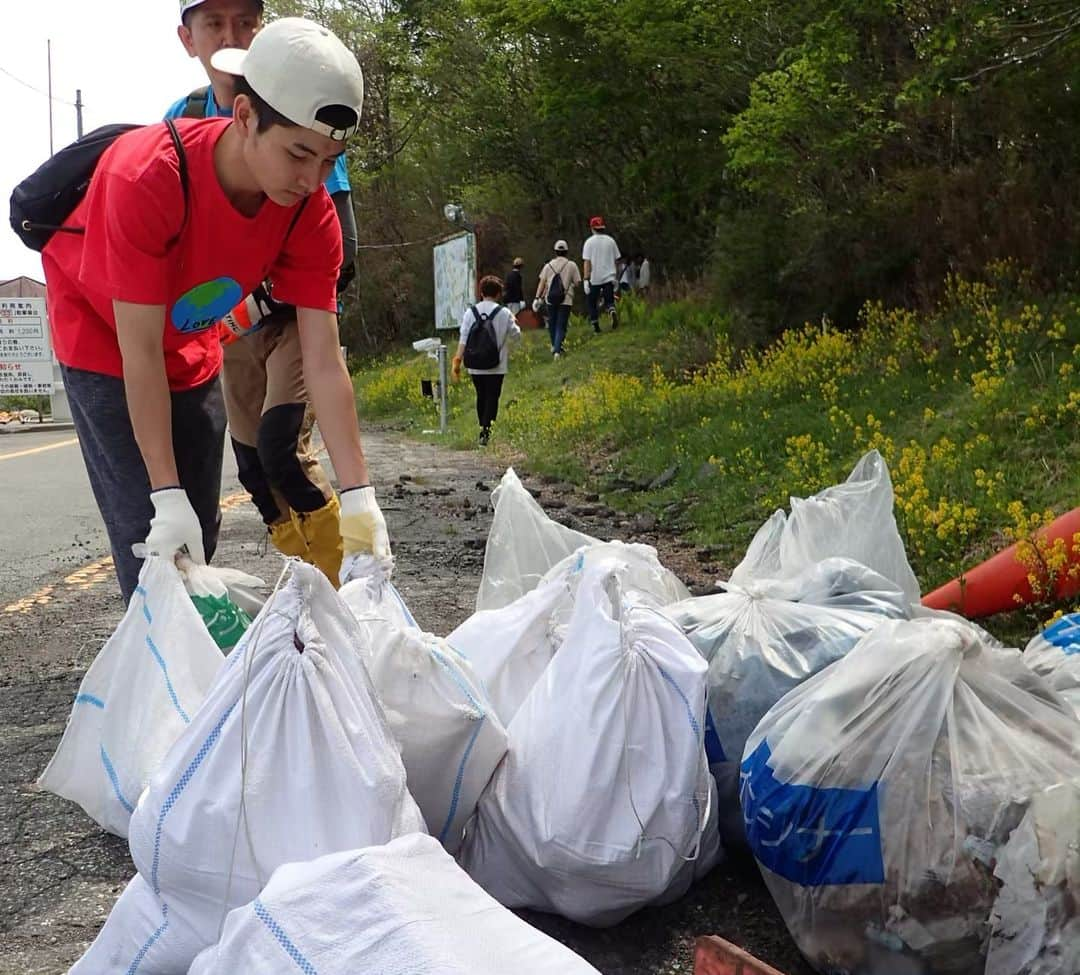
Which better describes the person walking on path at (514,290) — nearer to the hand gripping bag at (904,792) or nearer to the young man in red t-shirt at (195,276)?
the young man in red t-shirt at (195,276)

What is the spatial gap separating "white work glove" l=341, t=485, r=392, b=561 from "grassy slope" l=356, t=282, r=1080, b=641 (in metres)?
2.12

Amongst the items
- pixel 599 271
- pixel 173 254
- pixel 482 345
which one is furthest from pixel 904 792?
pixel 599 271

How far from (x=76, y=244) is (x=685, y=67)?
13.9 metres

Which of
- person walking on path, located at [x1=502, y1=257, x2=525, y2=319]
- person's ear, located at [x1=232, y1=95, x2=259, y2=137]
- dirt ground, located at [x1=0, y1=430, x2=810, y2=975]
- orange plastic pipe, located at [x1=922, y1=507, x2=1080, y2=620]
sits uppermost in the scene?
person's ear, located at [x1=232, y1=95, x2=259, y2=137]

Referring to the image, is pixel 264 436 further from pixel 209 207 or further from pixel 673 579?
pixel 673 579

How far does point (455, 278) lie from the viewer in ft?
52.0

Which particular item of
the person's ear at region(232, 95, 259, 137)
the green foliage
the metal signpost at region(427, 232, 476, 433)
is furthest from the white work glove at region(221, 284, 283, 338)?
the metal signpost at region(427, 232, 476, 433)

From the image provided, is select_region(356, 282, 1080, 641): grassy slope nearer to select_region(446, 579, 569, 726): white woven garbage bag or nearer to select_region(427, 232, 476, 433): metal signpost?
select_region(446, 579, 569, 726): white woven garbage bag

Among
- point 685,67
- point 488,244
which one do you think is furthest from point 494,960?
point 488,244

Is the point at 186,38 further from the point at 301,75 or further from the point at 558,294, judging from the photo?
the point at 558,294

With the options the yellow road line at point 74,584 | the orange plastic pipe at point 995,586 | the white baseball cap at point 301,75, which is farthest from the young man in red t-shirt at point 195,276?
the yellow road line at point 74,584

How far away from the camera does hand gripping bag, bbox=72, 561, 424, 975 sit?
68.6 inches

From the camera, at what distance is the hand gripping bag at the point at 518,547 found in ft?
10.5

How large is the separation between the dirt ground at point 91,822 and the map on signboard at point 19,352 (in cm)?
1433
